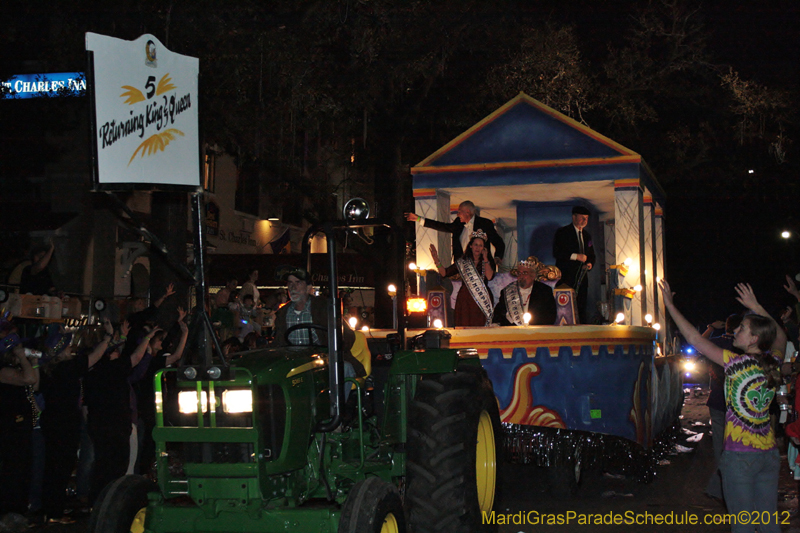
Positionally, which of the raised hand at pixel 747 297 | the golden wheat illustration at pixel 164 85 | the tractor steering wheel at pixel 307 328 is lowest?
the tractor steering wheel at pixel 307 328

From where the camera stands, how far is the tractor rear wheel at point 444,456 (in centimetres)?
588

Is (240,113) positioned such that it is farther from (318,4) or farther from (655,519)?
(655,519)

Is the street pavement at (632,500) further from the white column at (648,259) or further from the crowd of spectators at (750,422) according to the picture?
the crowd of spectators at (750,422)

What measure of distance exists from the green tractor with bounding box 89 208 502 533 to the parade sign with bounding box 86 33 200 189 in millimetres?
780

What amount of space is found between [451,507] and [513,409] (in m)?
3.09

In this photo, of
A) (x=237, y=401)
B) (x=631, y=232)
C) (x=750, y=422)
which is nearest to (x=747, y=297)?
(x=750, y=422)

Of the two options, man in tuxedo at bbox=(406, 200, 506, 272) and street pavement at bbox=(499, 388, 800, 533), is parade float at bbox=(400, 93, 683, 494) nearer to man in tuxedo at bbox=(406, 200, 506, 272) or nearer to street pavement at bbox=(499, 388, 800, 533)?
man in tuxedo at bbox=(406, 200, 506, 272)

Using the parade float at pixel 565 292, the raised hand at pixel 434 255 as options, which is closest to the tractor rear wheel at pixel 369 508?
the parade float at pixel 565 292

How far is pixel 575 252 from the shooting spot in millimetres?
11492

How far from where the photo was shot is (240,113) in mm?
15336

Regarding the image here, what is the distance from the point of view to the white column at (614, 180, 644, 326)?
35.4 ft

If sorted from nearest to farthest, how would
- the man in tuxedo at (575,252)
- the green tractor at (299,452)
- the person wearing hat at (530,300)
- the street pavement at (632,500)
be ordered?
the green tractor at (299,452), the street pavement at (632,500), the person wearing hat at (530,300), the man in tuxedo at (575,252)

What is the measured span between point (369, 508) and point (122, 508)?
1.44 m

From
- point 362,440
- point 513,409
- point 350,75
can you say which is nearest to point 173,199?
point 350,75
